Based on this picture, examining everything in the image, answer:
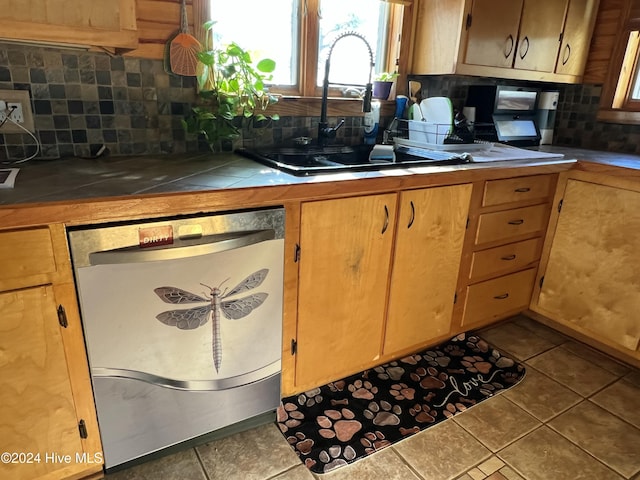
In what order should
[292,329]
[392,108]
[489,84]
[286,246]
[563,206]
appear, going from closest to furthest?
[286,246], [292,329], [563,206], [392,108], [489,84]

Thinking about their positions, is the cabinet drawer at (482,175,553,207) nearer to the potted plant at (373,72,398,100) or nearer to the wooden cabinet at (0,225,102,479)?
the potted plant at (373,72,398,100)

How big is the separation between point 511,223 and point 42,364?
6.25ft

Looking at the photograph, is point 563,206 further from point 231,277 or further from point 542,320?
point 231,277

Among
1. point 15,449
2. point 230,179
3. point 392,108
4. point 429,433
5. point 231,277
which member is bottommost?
point 429,433

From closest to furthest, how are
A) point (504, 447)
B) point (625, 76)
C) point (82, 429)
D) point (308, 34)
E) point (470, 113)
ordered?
point (82, 429) < point (504, 447) < point (308, 34) < point (470, 113) < point (625, 76)

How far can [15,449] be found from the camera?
1.19 metres

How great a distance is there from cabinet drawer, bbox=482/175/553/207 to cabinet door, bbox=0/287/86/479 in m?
1.65

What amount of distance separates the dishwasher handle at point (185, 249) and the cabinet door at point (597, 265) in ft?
5.19

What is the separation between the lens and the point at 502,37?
7.45 ft

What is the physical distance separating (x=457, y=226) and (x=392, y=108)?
0.86 metres

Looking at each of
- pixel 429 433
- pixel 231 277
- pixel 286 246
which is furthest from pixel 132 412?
pixel 429 433

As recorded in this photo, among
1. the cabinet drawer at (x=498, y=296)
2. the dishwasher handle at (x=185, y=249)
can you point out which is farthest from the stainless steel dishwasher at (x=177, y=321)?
the cabinet drawer at (x=498, y=296)

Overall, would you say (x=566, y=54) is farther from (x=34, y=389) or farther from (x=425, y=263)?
(x=34, y=389)

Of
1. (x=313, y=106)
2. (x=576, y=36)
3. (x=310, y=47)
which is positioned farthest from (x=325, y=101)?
(x=576, y=36)
